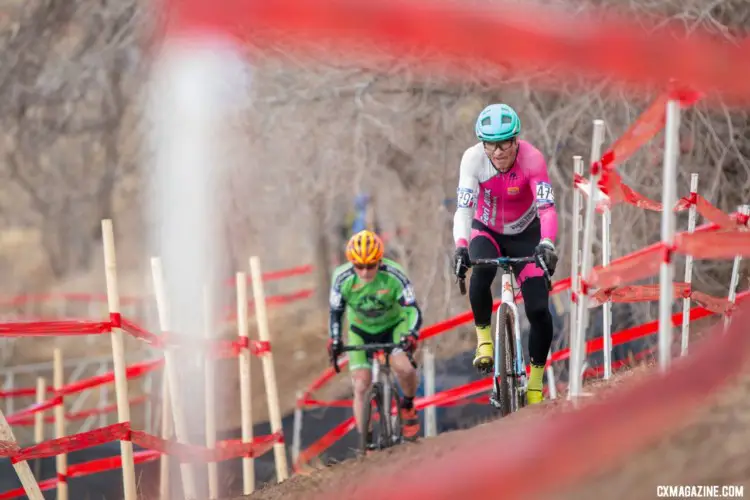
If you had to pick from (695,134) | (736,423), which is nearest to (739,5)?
(695,134)

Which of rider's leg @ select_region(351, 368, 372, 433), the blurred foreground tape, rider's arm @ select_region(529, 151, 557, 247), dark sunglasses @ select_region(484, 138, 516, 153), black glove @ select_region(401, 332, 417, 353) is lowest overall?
rider's leg @ select_region(351, 368, 372, 433)

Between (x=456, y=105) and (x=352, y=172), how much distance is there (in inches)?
79.8

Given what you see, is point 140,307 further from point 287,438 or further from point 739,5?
point 739,5

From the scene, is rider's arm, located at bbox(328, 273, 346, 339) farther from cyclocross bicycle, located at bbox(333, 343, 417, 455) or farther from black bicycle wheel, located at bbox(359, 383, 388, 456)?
black bicycle wheel, located at bbox(359, 383, 388, 456)

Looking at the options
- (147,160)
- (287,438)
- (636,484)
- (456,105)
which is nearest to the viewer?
(636,484)

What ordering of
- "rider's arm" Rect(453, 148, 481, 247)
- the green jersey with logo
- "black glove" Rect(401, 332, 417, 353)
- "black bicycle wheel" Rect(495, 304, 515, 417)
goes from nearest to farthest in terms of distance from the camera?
"rider's arm" Rect(453, 148, 481, 247) → "black bicycle wheel" Rect(495, 304, 515, 417) → "black glove" Rect(401, 332, 417, 353) → the green jersey with logo

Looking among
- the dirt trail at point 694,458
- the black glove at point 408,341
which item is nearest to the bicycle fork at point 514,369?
the black glove at point 408,341

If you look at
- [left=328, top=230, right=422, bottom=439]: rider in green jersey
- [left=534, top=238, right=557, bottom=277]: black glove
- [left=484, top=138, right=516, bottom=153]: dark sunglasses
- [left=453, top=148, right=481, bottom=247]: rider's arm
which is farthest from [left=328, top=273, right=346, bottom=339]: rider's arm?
[left=534, top=238, right=557, bottom=277]: black glove

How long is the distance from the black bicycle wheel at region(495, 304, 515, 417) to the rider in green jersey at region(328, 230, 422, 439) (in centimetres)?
50

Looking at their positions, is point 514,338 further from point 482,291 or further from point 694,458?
point 694,458

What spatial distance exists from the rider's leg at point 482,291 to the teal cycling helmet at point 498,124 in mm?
705

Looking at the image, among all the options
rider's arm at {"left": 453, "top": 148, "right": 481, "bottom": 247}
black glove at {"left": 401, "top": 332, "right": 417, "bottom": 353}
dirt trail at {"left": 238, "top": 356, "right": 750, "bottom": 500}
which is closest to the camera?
dirt trail at {"left": 238, "top": 356, "right": 750, "bottom": 500}

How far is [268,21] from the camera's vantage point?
2049 mm

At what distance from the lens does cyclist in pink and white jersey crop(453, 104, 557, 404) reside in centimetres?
511
